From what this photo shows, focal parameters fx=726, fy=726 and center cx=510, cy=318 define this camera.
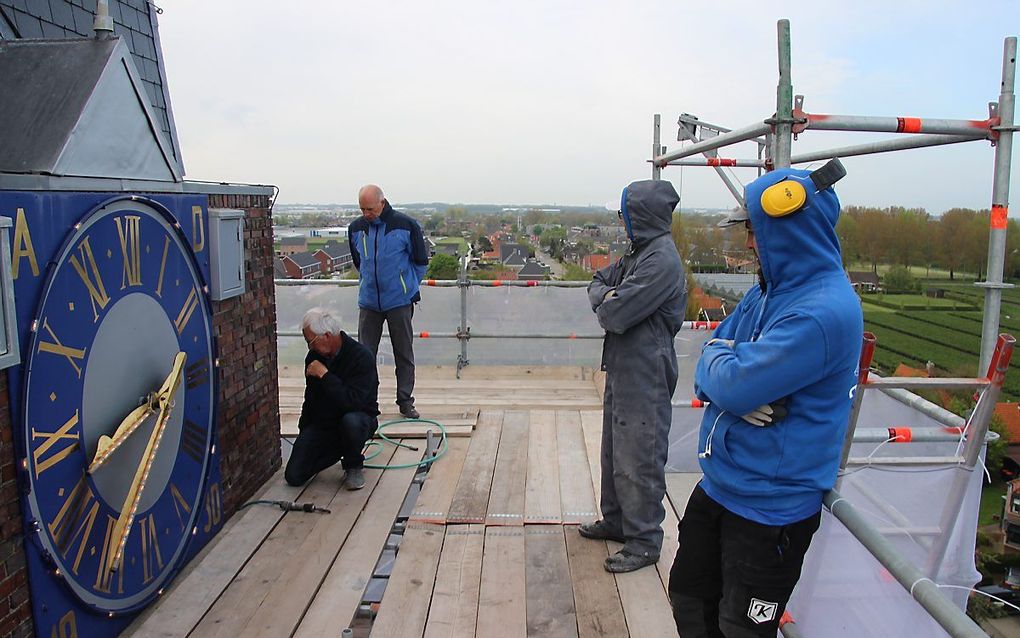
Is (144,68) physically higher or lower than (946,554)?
higher

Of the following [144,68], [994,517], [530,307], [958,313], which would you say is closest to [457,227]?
[530,307]

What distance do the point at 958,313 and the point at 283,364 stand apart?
2430 centimetres

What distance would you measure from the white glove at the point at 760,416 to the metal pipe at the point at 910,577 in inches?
Result: 11.6

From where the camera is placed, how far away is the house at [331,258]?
312 inches

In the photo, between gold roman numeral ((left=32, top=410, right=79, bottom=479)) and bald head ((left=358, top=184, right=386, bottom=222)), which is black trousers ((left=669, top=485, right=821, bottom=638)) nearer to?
gold roman numeral ((left=32, top=410, right=79, bottom=479))

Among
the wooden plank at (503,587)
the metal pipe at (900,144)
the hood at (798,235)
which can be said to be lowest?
the wooden plank at (503,587)

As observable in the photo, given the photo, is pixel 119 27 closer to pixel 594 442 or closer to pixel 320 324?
pixel 320 324

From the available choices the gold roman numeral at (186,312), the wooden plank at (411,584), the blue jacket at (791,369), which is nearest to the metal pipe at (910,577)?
the blue jacket at (791,369)

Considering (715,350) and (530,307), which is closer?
(715,350)

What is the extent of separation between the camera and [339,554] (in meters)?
3.77

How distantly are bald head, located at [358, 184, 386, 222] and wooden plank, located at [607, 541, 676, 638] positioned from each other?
3310mm

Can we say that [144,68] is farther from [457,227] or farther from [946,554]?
[457,227]

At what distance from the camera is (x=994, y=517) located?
115 ft

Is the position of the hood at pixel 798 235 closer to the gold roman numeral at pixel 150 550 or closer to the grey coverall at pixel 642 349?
the grey coverall at pixel 642 349
